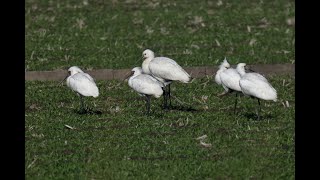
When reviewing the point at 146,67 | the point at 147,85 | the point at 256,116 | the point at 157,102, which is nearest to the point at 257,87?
the point at 256,116

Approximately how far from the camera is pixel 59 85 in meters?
20.8

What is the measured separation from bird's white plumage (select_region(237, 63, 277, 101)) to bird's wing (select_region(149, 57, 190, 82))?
5.00ft

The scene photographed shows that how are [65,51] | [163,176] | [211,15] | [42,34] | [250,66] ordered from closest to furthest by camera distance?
→ [163,176] → [250,66] → [65,51] → [42,34] → [211,15]

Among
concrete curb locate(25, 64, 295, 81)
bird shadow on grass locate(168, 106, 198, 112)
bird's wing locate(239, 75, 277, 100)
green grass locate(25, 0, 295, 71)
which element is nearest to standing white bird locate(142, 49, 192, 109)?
bird shadow on grass locate(168, 106, 198, 112)

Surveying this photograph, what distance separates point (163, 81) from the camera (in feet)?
59.7

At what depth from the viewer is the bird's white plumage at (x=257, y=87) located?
16.2m

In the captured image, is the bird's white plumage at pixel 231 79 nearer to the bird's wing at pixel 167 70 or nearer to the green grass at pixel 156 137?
the green grass at pixel 156 137

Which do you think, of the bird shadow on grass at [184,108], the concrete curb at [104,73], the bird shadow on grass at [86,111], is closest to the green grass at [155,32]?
the concrete curb at [104,73]

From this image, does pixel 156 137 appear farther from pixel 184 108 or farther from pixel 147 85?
pixel 184 108

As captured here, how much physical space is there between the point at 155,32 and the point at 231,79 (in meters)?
10.3
